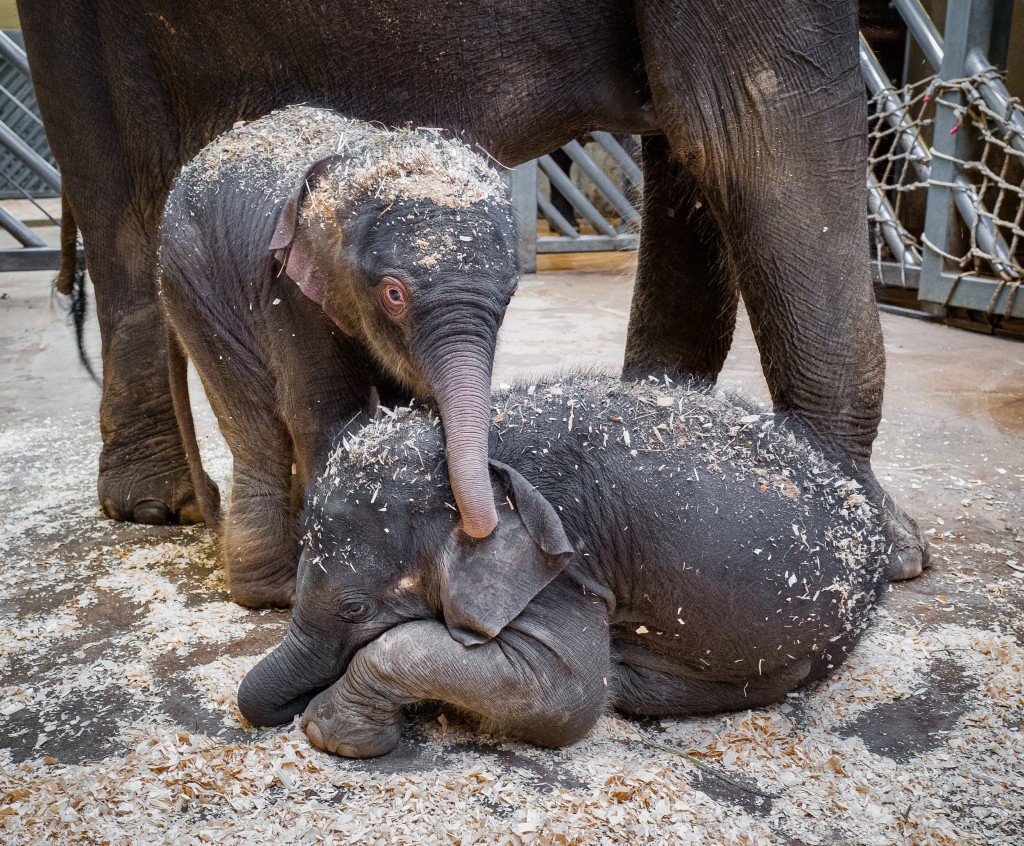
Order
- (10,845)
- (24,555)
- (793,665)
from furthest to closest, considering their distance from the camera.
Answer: (24,555), (793,665), (10,845)

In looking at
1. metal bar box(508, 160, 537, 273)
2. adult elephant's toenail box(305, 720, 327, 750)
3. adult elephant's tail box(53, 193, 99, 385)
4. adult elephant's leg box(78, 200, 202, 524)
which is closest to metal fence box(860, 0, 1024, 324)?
metal bar box(508, 160, 537, 273)

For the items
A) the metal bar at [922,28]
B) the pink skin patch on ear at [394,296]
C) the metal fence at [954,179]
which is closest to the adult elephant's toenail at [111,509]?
the pink skin patch on ear at [394,296]

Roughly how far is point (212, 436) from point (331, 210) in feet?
8.48

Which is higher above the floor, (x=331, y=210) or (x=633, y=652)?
(x=331, y=210)

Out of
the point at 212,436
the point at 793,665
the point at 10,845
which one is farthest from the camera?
the point at 212,436

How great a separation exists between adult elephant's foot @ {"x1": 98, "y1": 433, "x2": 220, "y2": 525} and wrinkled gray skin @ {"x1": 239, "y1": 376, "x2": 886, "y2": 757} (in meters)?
1.48

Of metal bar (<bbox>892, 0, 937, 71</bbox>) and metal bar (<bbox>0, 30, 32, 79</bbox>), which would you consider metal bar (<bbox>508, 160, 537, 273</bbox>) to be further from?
metal bar (<bbox>0, 30, 32, 79</bbox>)

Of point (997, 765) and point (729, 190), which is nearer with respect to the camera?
point (997, 765)

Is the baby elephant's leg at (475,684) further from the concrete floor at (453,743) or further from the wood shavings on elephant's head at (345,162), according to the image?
the wood shavings on elephant's head at (345,162)

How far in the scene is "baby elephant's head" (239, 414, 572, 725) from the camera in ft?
6.81

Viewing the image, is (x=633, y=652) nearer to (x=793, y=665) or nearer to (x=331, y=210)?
(x=793, y=665)

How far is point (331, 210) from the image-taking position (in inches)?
91.8

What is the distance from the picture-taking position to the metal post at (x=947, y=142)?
21.5ft

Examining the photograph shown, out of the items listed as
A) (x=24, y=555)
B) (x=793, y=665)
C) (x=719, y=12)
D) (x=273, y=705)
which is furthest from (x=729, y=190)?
(x=24, y=555)
